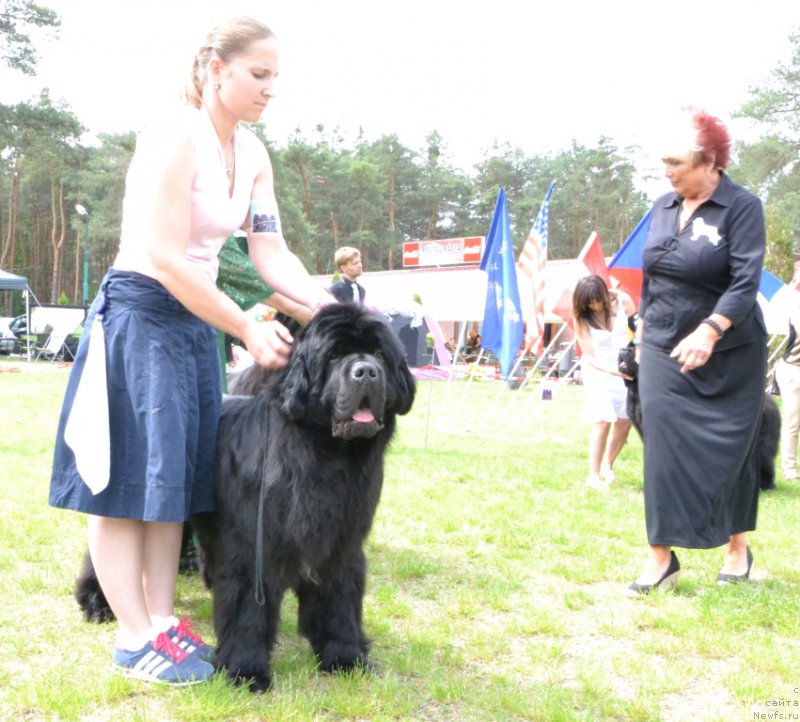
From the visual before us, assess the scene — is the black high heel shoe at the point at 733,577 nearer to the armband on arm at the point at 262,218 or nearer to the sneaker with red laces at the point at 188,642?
the sneaker with red laces at the point at 188,642

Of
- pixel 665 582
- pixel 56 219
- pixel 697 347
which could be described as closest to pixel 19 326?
pixel 56 219

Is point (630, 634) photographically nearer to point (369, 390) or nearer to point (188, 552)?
point (369, 390)

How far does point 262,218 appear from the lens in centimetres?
290

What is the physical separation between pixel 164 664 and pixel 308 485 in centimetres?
77

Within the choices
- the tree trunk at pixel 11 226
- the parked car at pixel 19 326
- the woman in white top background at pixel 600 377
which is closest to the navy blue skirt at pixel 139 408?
the woman in white top background at pixel 600 377

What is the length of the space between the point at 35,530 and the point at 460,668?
115 inches

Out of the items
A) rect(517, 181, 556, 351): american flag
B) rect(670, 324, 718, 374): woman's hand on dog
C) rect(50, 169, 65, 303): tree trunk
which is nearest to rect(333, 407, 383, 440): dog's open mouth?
rect(670, 324, 718, 374): woman's hand on dog

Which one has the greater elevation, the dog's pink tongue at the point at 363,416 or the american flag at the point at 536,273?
the american flag at the point at 536,273

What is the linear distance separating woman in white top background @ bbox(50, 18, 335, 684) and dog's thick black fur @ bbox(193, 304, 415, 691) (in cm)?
12

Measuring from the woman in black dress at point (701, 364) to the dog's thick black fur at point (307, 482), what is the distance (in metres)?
1.68

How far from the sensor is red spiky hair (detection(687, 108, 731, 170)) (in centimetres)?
362

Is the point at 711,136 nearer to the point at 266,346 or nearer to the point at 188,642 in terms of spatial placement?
the point at 266,346

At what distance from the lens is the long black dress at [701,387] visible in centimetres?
364

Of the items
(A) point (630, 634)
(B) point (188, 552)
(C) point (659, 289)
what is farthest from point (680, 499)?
(B) point (188, 552)
